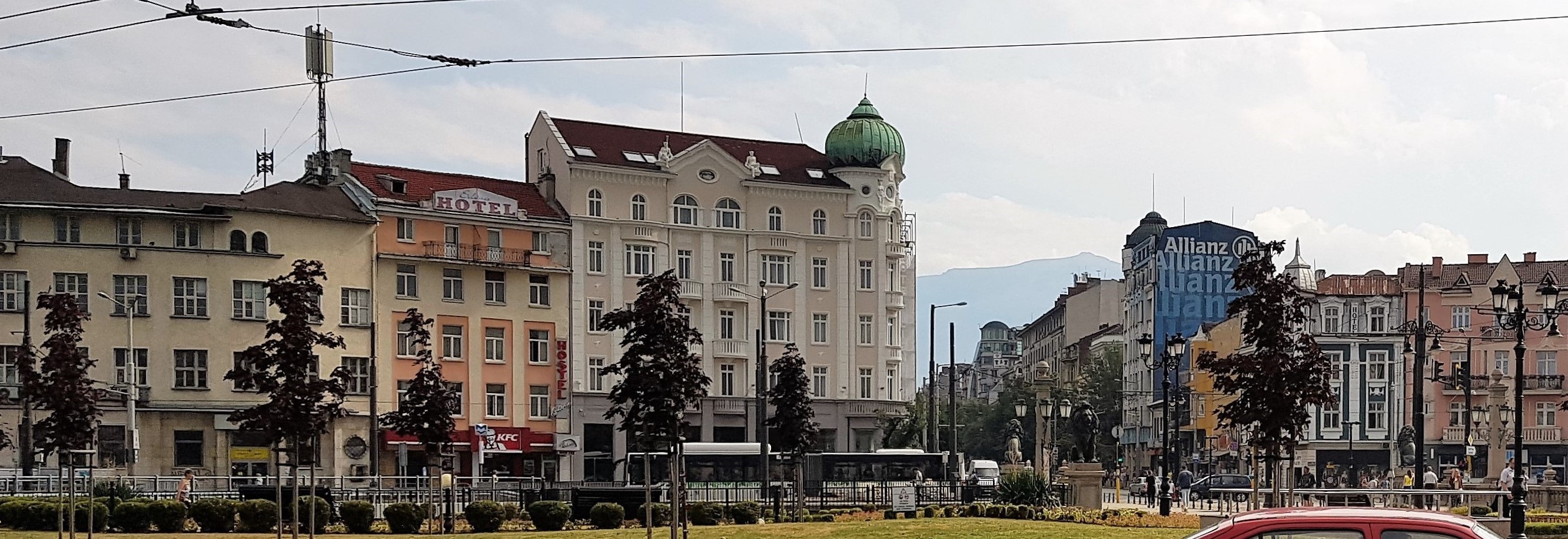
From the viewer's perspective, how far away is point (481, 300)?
7712 cm

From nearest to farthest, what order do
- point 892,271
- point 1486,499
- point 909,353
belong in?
point 1486,499
point 892,271
point 909,353

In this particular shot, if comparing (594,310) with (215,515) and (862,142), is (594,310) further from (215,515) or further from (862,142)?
(215,515)

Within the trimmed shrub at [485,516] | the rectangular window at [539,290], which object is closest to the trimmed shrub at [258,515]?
the trimmed shrub at [485,516]

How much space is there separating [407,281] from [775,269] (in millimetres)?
17298

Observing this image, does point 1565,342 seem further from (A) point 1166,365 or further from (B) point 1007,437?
(A) point 1166,365

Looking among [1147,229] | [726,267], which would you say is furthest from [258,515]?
[1147,229]

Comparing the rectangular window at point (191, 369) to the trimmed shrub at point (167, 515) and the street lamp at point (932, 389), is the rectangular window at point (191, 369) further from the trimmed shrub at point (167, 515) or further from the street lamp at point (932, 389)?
the trimmed shrub at point (167, 515)

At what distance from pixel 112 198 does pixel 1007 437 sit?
7260cm

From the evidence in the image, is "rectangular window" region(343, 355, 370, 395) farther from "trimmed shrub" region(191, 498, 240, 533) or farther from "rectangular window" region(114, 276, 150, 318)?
"trimmed shrub" region(191, 498, 240, 533)

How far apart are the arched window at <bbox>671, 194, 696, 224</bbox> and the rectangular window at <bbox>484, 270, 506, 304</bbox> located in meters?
8.38

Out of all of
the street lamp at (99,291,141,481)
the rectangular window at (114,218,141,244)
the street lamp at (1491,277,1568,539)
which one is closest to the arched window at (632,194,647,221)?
the rectangular window at (114,218,141,244)

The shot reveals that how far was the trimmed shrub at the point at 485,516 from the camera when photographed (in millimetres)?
38125

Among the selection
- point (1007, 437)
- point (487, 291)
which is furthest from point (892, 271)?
point (1007, 437)

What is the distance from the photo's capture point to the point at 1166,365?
51781mm
